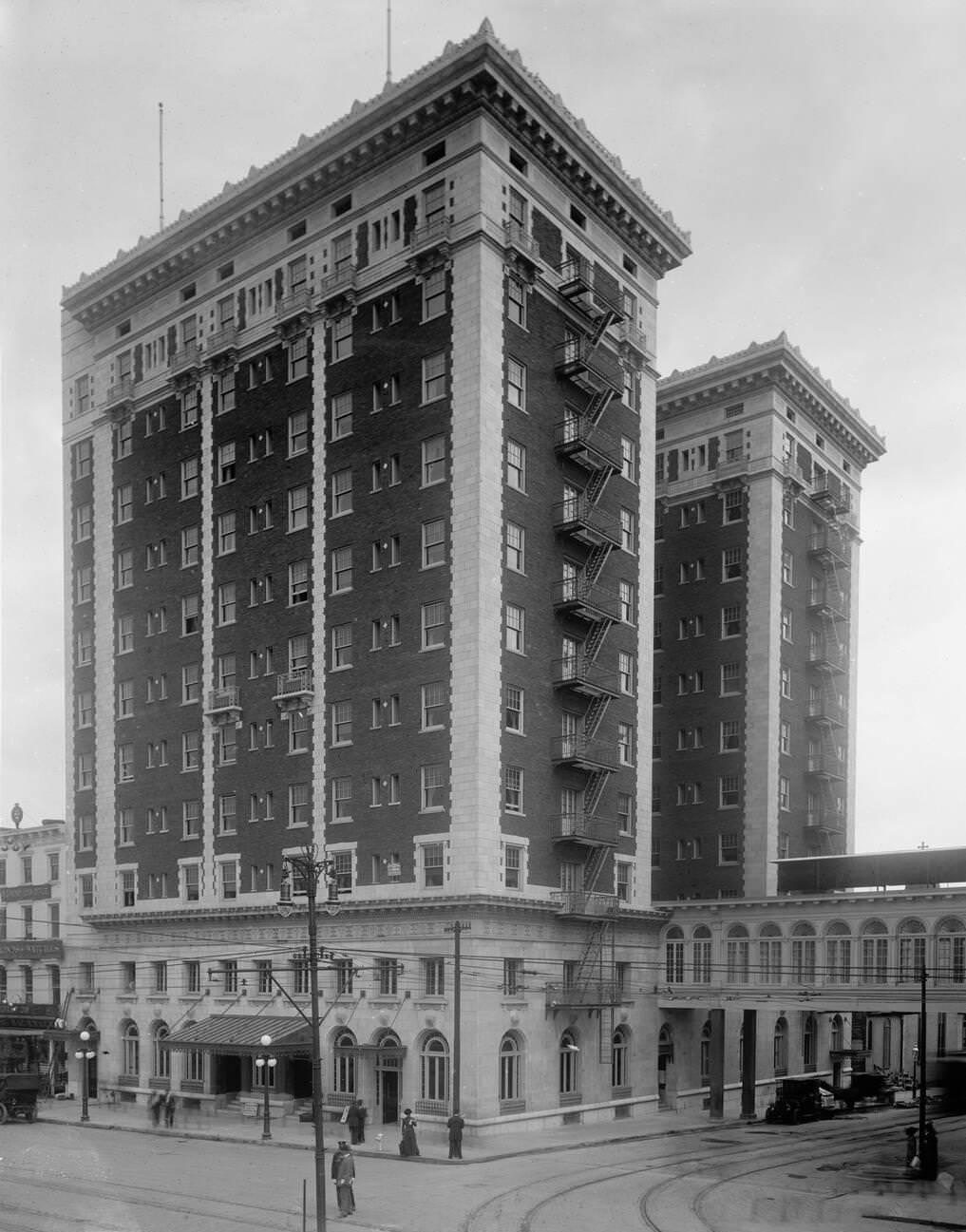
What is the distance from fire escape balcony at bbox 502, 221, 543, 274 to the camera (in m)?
56.8

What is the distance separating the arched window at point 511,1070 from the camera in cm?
5234

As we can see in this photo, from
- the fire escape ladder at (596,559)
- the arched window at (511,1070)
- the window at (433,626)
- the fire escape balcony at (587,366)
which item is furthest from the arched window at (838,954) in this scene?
the fire escape balcony at (587,366)

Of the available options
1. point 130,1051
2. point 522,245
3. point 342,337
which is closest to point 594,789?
point 342,337

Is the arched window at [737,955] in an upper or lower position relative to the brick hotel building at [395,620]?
lower

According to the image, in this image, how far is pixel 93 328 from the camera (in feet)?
245

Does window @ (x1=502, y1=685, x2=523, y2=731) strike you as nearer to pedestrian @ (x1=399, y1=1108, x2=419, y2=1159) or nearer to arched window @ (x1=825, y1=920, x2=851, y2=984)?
pedestrian @ (x1=399, y1=1108, x2=419, y2=1159)

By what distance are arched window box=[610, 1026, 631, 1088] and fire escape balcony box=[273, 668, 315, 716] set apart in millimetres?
20285

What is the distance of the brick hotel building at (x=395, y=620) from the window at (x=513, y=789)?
14 cm

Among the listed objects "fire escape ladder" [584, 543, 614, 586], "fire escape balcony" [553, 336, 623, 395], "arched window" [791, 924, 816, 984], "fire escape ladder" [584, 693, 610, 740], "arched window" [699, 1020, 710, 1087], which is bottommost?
"arched window" [699, 1020, 710, 1087]

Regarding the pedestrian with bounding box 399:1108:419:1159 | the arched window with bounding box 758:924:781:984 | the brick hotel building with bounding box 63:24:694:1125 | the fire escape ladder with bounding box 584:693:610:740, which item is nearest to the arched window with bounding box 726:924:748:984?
the arched window with bounding box 758:924:781:984

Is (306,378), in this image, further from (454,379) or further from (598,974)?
(598,974)

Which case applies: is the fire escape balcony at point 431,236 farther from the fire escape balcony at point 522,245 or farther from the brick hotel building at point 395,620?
the fire escape balcony at point 522,245

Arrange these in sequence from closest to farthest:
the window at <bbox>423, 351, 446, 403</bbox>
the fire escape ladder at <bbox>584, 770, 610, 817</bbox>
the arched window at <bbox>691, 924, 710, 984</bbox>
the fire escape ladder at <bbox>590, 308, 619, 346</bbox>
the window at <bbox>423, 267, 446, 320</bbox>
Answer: the window at <bbox>423, 351, 446, 403</bbox>
the window at <bbox>423, 267, 446, 320</bbox>
the fire escape ladder at <bbox>584, 770, 610, 817</bbox>
the fire escape ladder at <bbox>590, 308, 619, 346</bbox>
the arched window at <bbox>691, 924, 710, 984</bbox>

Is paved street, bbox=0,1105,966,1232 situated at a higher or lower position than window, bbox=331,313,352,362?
lower
